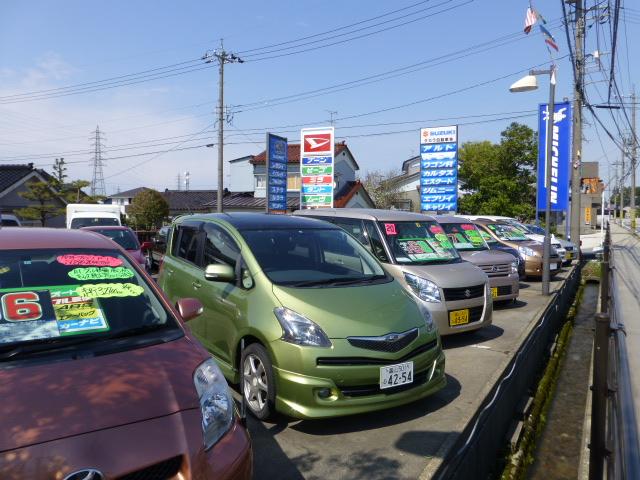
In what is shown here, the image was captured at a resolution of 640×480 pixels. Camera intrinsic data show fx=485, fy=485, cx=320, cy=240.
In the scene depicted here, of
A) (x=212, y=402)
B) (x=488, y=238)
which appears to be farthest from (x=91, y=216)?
(x=212, y=402)

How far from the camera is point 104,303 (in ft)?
9.09

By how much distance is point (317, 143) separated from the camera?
1780 cm

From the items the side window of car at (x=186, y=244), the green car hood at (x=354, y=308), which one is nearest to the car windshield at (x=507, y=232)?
the side window of car at (x=186, y=244)

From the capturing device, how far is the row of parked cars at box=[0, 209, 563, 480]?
75.7 inches

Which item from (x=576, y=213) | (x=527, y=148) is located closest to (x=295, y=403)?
(x=576, y=213)

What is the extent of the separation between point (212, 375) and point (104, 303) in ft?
2.70

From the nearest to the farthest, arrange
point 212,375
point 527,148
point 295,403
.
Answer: point 212,375
point 295,403
point 527,148

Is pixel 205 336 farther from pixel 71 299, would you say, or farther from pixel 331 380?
pixel 71 299

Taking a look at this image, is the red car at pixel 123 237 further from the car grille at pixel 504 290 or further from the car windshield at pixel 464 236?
the car grille at pixel 504 290

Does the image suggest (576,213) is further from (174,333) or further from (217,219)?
(174,333)

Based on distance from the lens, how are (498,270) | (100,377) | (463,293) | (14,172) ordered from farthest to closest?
(14,172) → (498,270) → (463,293) → (100,377)

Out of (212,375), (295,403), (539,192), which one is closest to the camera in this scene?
(212,375)

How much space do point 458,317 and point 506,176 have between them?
2339 centimetres

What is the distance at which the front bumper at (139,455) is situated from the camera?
1.72 metres
